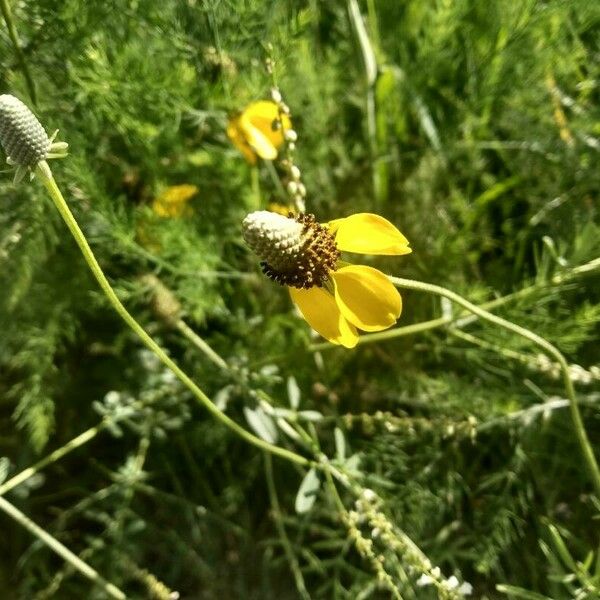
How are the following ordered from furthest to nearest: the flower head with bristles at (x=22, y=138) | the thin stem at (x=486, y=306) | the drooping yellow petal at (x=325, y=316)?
the thin stem at (x=486, y=306), the drooping yellow petal at (x=325, y=316), the flower head with bristles at (x=22, y=138)

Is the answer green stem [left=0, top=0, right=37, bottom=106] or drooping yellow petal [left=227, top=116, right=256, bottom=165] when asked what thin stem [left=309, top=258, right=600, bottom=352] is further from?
green stem [left=0, top=0, right=37, bottom=106]

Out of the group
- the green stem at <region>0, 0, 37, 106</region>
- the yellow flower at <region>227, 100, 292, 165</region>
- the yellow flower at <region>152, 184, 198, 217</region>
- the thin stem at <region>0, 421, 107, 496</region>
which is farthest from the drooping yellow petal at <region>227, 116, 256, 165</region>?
the thin stem at <region>0, 421, 107, 496</region>

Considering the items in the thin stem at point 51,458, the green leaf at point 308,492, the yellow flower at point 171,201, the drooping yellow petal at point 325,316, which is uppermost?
the yellow flower at point 171,201

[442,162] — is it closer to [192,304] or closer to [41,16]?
[192,304]

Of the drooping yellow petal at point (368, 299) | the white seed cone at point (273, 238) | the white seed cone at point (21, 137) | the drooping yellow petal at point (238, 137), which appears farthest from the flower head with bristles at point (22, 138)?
the drooping yellow petal at point (238, 137)

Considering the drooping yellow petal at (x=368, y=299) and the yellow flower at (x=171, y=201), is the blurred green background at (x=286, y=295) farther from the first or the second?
the drooping yellow petal at (x=368, y=299)

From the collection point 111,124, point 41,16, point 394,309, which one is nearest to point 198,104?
point 111,124

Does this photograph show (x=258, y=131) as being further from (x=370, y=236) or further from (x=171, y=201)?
(x=370, y=236)
